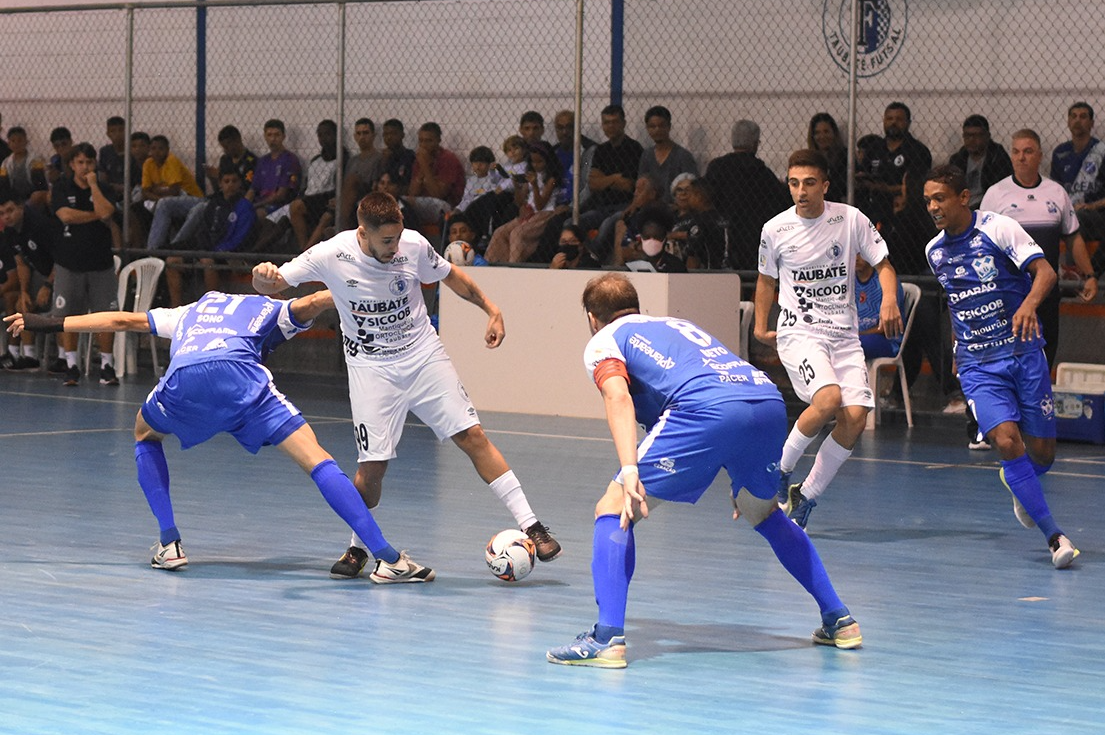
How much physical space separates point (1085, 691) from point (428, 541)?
3532 mm

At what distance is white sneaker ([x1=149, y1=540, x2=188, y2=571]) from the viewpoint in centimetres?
717

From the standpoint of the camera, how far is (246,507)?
8984 mm

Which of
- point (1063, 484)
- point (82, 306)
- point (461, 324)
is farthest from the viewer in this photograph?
point (82, 306)

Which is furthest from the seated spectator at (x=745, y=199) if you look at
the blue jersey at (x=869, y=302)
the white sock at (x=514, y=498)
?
the white sock at (x=514, y=498)

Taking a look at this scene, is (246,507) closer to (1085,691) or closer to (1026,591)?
(1026,591)

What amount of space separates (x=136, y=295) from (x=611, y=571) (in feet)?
39.7

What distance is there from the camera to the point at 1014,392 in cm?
791

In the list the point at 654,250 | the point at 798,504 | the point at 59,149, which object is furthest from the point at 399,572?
the point at 59,149

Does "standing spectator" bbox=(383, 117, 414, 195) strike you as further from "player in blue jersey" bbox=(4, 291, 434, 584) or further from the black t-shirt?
"player in blue jersey" bbox=(4, 291, 434, 584)

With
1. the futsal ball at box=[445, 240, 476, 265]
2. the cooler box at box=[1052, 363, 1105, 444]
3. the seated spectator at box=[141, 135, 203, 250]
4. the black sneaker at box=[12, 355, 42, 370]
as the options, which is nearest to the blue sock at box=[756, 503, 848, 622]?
the cooler box at box=[1052, 363, 1105, 444]

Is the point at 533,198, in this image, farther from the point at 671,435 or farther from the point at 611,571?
the point at 611,571

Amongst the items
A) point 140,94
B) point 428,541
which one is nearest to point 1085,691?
point 428,541

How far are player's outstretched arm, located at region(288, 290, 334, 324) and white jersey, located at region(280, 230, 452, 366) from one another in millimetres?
156

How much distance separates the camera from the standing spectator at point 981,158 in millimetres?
13430
